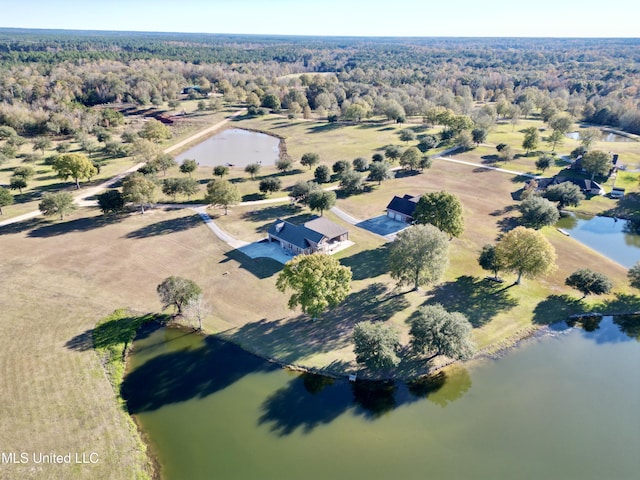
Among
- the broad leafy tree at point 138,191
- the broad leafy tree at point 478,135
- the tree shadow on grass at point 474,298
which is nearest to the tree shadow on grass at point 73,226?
the broad leafy tree at point 138,191

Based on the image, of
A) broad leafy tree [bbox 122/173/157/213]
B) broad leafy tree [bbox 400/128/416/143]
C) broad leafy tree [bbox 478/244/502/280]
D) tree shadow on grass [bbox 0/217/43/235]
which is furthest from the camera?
broad leafy tree [bbox 400/128/416/143]

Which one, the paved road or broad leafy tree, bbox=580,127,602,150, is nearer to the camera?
the paved road

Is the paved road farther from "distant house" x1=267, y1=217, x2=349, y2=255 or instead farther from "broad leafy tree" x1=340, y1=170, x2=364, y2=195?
Answer: "broad leafy tree" x1=340, y1=170, x2=364, y2=195

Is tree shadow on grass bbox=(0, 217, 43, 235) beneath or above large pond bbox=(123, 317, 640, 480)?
above

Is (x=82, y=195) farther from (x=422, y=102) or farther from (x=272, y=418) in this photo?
(x=422, y=102)

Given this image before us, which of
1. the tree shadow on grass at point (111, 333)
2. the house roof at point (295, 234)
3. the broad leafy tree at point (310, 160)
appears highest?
the broad leafy tree at point (310, 160)

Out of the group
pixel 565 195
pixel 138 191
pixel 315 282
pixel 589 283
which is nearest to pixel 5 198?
pixel 138 191

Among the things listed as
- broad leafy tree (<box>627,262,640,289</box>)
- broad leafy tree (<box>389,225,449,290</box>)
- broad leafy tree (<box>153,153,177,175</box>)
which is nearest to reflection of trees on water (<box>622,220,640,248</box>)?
broad leafy tree (<box>627,262,640,289</box>)

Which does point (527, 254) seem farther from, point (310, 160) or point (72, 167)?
point (72, 167)

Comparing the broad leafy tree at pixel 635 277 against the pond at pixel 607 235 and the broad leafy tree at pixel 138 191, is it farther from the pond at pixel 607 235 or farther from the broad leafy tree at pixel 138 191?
the broad leafy tree at pixel 138 191
